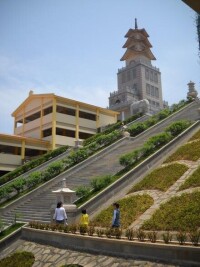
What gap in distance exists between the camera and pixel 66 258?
11727 millimetres

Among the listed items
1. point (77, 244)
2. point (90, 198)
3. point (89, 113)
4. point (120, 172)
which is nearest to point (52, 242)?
point (77, 244)

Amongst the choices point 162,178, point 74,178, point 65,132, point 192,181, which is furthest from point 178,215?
point 65,132

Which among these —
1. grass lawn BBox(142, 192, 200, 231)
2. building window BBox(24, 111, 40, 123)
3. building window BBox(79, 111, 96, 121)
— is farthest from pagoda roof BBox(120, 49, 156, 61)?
grass lawn BBox(142, 192, 200, 231)

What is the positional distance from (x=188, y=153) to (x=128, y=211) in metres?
7.21

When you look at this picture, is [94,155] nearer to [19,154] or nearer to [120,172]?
[120,172]

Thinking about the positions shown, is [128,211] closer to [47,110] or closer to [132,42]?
[47,110]

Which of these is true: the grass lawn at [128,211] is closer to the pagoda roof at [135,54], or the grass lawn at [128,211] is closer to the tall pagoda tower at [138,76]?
the tall pagoda tower at [138,76]

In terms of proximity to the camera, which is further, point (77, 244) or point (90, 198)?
point (90, 198)

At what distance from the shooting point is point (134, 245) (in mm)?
9898

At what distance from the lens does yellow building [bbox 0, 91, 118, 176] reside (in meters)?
41.4

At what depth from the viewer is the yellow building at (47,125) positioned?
41438 mm

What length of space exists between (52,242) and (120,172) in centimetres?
867

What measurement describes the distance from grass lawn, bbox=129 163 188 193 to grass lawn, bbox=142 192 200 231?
213 cm

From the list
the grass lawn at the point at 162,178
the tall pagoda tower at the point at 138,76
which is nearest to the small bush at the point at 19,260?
the grass lawn at the point at 162,178
